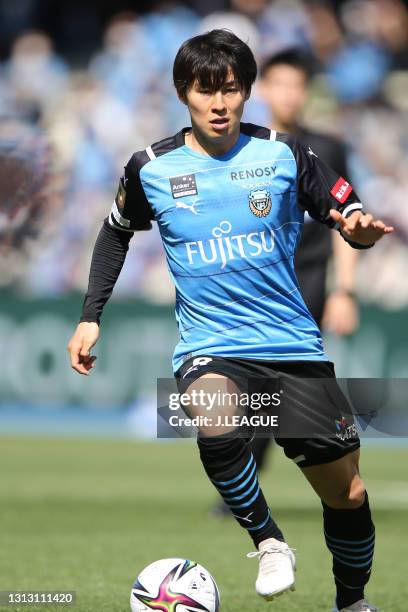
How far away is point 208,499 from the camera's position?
32.7ft

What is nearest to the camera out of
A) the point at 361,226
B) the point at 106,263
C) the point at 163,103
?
the point at 361,226

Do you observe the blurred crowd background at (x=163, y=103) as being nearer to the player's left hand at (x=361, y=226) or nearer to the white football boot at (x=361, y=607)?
the white football boot at (x=361, y=607)

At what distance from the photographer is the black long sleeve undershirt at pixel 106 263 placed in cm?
496

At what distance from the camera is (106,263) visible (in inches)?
198

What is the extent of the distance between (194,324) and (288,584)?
998 mm

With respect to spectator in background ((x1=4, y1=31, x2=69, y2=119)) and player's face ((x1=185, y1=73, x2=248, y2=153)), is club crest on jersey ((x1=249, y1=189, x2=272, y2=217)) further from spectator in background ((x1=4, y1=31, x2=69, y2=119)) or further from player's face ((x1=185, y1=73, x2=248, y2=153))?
spectator in background ((x1=4, y1=31, x2=69, y2=119))

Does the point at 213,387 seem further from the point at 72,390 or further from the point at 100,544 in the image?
the point at 72,390

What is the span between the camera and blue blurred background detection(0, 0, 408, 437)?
14.6 meters

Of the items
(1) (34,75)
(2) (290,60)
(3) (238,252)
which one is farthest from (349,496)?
(1) (34,75)

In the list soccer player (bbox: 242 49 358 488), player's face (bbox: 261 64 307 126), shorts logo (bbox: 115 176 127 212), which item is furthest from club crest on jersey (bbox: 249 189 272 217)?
player's face (bbox: 261 64 307 126)

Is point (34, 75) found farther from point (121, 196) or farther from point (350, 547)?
point (350, 547)

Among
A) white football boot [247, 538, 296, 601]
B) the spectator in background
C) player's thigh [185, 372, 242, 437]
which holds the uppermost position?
the spectator in background

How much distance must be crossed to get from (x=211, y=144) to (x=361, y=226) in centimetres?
65

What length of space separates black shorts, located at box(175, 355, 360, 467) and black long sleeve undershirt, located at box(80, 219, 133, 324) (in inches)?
18.8
